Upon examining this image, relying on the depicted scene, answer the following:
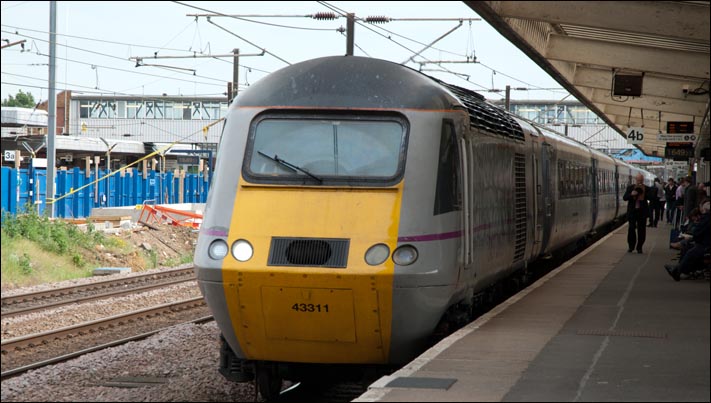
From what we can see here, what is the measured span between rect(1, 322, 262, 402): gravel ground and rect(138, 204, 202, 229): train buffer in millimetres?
18712

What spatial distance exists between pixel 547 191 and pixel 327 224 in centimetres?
846

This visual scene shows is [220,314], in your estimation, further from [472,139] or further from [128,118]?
[128,118]

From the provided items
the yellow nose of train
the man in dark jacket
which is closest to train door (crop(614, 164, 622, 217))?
the man in dark jacket

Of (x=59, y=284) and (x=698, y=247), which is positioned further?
(x=59, y=284)

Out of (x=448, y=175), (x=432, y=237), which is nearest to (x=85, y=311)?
(x=448, y=175)

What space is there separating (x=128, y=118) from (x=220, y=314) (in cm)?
7286

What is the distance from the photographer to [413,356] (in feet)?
29.7

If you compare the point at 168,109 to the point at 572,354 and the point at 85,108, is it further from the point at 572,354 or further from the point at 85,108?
the point at 572,354

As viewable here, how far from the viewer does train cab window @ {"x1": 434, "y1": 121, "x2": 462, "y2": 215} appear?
9070 mm

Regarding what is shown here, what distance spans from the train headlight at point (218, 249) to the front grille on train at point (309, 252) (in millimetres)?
402

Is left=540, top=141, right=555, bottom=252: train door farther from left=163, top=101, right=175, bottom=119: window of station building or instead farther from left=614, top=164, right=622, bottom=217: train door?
left=163, top=101, right=175, bottom=119: window of station building

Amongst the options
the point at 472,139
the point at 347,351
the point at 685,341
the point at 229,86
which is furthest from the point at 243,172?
the point at 229,86

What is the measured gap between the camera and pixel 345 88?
9234 mm

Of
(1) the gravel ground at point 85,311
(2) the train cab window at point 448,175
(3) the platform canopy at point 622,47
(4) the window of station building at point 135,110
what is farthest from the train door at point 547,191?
(4) the window of station building at point 135,110
